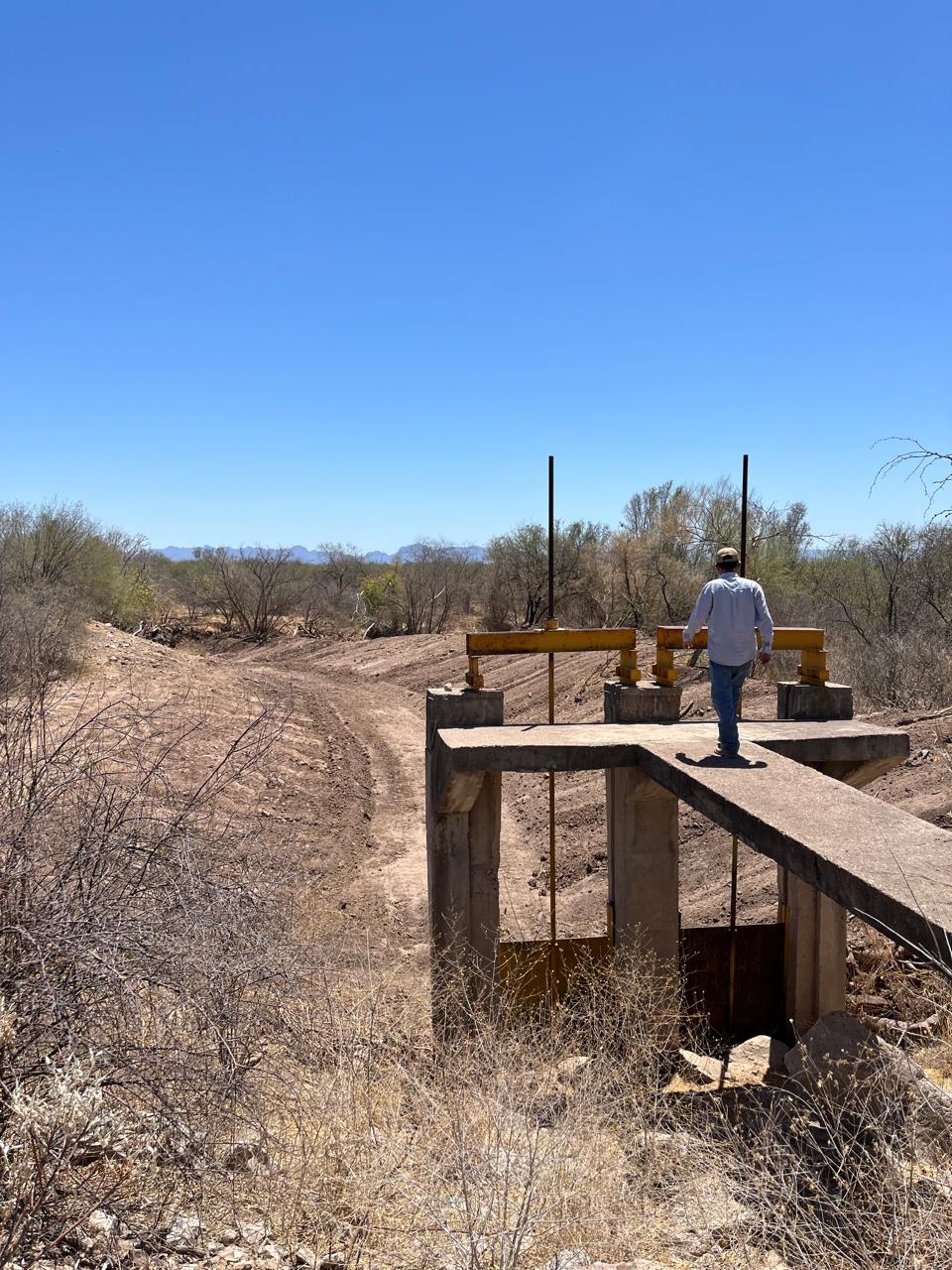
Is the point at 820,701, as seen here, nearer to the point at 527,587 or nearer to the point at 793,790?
the point at 793,790

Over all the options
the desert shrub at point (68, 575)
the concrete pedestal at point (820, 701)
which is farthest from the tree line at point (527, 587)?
the concrete pedestal at point (820, 701)

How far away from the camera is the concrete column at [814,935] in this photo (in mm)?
8203

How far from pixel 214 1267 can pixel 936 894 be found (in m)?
3.17

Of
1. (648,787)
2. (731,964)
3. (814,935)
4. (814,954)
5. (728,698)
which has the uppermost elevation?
(728,698)

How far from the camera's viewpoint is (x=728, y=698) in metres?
6.36

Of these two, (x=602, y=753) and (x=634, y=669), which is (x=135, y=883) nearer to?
(x=602, y=753)

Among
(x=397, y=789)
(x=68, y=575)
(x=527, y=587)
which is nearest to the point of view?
(x=397, y=789)

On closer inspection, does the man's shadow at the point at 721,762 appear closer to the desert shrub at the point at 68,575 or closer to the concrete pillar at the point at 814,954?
the concrete pillar at the point at 814,954

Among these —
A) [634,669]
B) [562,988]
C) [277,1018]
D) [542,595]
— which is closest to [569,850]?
[562,988]

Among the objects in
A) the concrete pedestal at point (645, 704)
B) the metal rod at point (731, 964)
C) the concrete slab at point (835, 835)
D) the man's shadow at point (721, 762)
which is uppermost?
the concrete pedestal at point (645, 704)

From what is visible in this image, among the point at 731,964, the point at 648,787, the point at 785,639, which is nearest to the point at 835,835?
the point at 648,787

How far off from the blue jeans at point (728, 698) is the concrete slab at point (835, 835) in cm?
15

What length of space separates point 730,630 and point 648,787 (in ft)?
6.57

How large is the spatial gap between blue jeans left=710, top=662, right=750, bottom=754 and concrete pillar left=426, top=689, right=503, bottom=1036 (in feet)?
6.86
